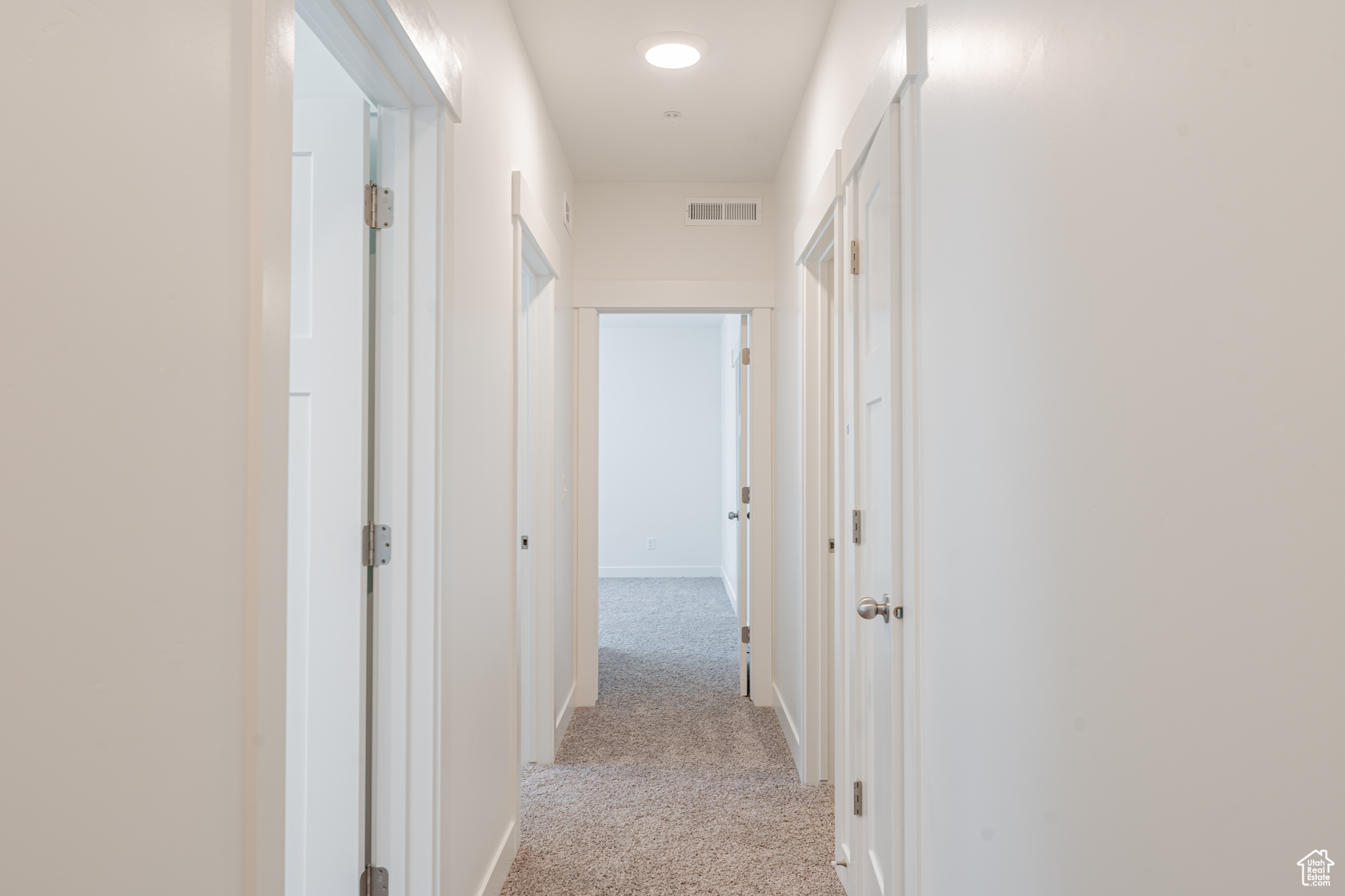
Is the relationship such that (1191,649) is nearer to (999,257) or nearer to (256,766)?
(999,257)

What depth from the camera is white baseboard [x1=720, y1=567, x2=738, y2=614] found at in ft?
20.3

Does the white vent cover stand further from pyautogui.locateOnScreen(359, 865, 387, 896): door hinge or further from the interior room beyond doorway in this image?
the interior room beyond doorway

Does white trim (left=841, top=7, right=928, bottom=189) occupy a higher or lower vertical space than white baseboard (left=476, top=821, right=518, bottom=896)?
higher

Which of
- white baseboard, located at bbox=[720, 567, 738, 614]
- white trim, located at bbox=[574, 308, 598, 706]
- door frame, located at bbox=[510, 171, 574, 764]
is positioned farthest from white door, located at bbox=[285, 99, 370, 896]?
white baseboard, located at bbox=[720, 567, 738, 614]

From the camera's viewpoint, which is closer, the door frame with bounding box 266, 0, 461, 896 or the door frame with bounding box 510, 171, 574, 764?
the door frame with bounding box 266, 0, 461, 896

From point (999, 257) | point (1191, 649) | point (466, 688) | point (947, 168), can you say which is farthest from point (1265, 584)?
point (466, 688)

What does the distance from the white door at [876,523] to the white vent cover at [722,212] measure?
182cm

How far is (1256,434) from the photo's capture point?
0.58m

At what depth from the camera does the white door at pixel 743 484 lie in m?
3.88

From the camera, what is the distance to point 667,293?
3.77 meters

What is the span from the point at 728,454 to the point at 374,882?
19.1 feet

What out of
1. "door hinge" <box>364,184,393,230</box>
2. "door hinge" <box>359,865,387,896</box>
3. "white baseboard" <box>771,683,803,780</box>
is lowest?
"white baseboard" <box>771,683,803,780</box>

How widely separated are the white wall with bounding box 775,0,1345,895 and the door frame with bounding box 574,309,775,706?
2450 millimetres

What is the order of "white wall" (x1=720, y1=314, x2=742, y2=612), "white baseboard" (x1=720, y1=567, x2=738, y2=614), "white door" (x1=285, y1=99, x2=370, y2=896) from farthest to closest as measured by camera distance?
1. "white wall" (x1=720, y1=314, x2=742, y2=612)
2. "white baseboard" (x1=720, y1=567, x2=738, y2=614)
3. "white door" (x1=285, y1=99, x2=370, y2=896)
